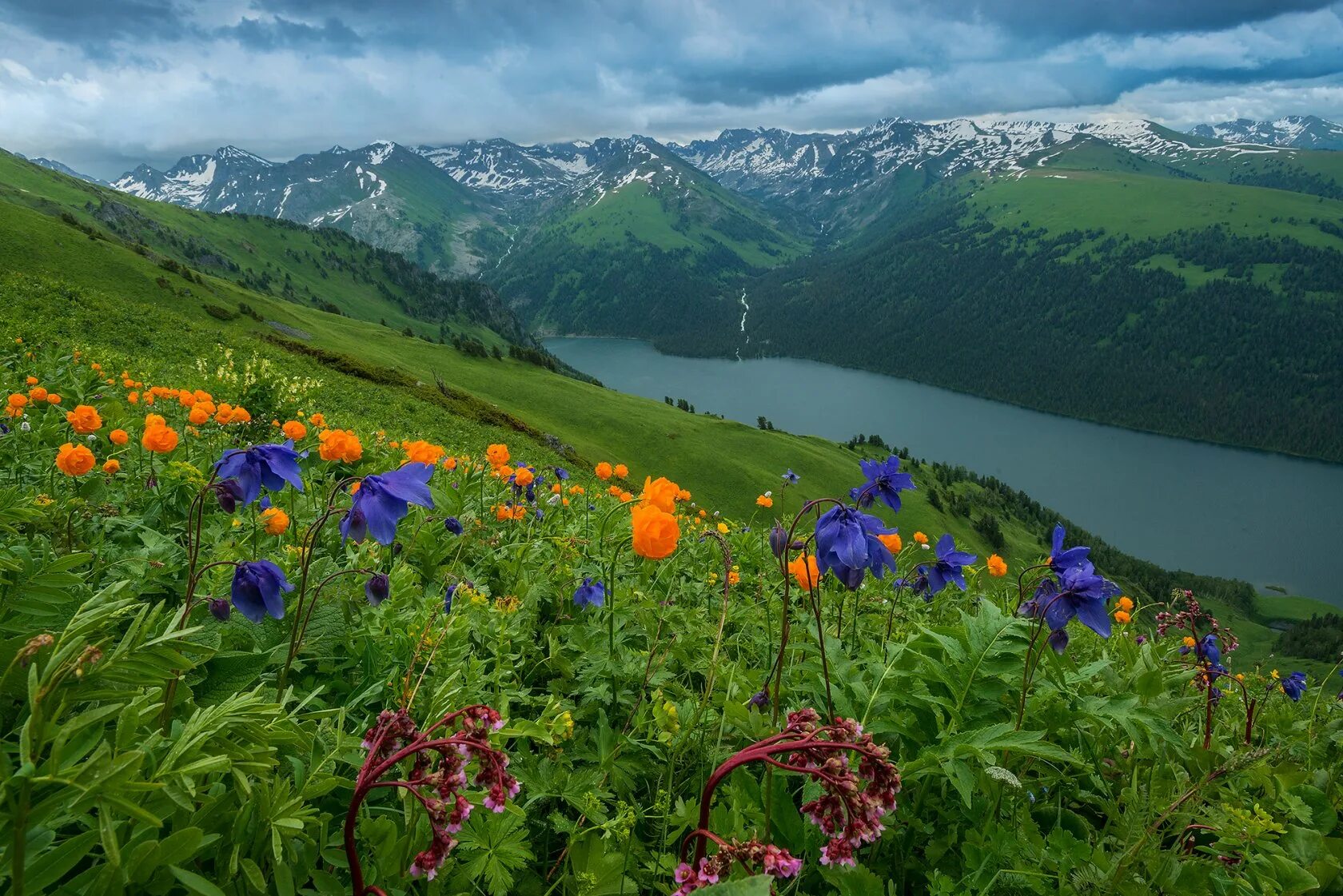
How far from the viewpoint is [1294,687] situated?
4.82m

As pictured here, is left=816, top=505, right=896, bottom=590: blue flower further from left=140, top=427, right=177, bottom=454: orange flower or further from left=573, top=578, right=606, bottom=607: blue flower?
left=140, top=427, right=177, bottom=454: orange flower

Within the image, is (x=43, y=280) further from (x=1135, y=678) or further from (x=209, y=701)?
(x=1135, y=678)

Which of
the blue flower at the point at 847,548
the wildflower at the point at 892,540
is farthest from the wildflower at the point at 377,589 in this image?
the wildflower at the point at 892,540

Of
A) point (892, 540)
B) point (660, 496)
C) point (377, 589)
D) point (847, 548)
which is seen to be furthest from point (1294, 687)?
point (377, 589)

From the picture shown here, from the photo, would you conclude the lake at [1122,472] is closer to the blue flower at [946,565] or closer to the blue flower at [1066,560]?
the blue flower at [946,565]

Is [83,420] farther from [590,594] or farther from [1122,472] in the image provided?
[1122,472]

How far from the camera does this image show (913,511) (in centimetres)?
6800

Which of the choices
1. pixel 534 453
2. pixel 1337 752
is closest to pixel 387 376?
pixel 534 453

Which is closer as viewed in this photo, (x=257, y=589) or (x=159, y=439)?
(x=257, y=589)

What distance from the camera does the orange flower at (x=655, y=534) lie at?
9.41ft

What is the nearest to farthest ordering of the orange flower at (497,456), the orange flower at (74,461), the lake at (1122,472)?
the orange flower at (74,461) → the orange flower at (497,456) → the lake at (1122,472)

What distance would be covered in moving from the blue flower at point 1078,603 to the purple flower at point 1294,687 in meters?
3.36

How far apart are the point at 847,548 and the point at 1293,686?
192 inches

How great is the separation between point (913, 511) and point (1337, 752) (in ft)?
224
